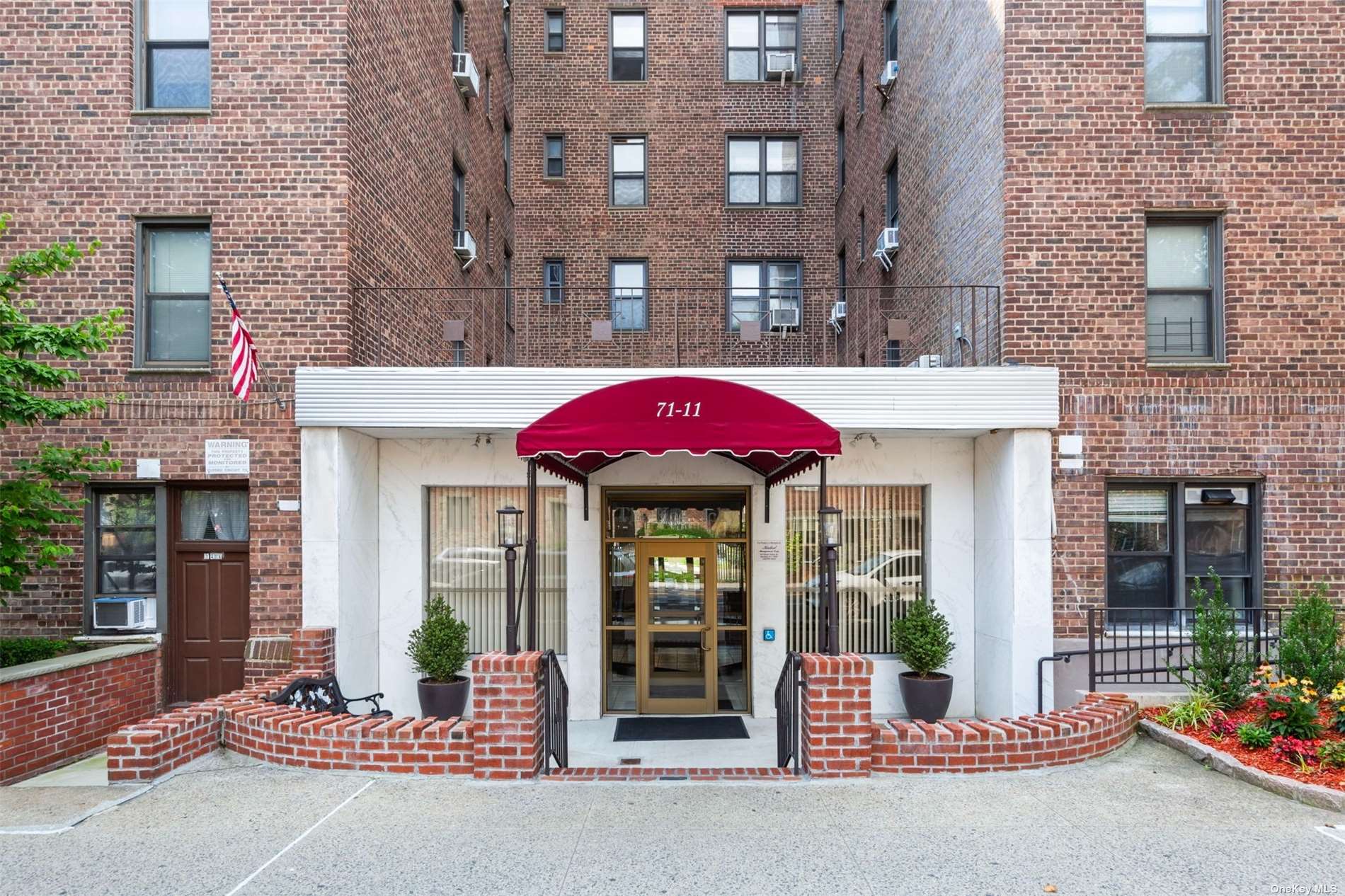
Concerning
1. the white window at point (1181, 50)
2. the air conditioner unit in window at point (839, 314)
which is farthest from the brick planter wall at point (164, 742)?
the air conditioner unit in window at point (839, 314)

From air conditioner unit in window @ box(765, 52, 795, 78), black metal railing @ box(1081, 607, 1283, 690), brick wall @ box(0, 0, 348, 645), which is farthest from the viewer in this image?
air conditioner unit in window @ box(765, 52, 795, 78)

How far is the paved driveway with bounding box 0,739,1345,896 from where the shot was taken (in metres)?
Result: 5.08

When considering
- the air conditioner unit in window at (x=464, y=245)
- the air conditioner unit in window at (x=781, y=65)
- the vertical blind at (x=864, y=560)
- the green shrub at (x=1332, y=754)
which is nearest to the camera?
the green shrub at (x=1332, y=754)

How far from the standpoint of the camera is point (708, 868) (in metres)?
5.25

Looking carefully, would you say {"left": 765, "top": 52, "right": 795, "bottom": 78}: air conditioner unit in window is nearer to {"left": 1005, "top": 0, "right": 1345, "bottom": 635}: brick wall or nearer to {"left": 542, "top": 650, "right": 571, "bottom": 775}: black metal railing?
{"left": 1005, "top": 0, "right": 1345, "bottom": 635}: brick wall

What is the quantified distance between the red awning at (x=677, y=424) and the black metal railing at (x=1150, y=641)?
13.1ft

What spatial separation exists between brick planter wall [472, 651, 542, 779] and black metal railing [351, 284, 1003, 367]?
600 cm

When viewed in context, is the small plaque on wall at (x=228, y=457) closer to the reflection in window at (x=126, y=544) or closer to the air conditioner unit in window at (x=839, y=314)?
the reflection in window at (x=126, y=544)

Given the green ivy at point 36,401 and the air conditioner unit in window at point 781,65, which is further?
the air conditioner unit in window at point 781,65

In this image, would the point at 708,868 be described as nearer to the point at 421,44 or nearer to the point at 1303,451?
the point at 1303,451

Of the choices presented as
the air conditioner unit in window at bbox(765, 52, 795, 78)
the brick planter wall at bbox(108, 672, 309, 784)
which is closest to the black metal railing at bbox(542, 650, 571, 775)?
the brick planter wall at bbox(108, 672, 309, 784)

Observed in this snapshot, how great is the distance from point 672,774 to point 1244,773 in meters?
4.52

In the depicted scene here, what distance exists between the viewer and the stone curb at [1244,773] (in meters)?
6.19

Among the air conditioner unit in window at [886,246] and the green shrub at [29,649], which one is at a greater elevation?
the air conditioner unit in window at [886,246]
